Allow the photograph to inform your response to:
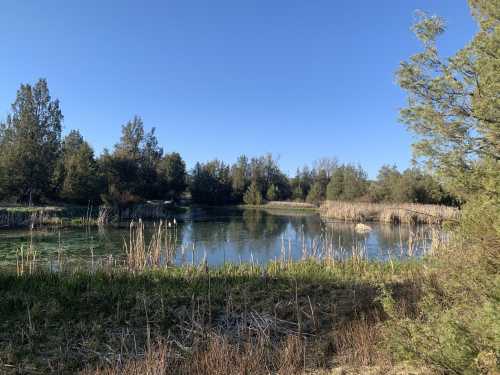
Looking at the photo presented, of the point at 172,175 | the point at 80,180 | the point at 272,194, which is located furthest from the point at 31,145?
the point at 272,194

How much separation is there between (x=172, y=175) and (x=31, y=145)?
1957cm

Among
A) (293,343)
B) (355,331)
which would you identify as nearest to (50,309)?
(293,343)

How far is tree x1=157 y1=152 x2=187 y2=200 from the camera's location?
142 ft

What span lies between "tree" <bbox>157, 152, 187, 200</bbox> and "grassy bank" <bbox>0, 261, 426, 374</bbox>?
1470 inches

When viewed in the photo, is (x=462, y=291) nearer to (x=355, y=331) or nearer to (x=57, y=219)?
(x=355, y=331)

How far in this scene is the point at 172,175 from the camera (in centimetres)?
4491

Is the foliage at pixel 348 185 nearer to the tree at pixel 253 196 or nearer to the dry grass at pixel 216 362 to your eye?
the tree at pixel 253 196

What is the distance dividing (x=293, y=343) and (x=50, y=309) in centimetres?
326

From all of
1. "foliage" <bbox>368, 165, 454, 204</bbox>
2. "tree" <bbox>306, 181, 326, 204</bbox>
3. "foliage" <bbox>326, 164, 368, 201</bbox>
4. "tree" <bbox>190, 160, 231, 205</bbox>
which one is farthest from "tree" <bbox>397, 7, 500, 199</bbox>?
"tree" <bbox>190, 160, 231, 205</bbox>

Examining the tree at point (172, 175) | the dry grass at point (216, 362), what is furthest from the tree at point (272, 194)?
the dry grass at point (216, 362)

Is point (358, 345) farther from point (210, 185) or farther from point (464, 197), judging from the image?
point (210, 185)

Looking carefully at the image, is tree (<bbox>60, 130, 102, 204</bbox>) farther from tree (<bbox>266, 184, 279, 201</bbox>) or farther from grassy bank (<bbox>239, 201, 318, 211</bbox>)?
tree (<bbox>266, 184, 279, 201</bbox>)

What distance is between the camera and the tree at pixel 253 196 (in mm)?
50972

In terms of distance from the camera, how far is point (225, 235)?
18203 mm
